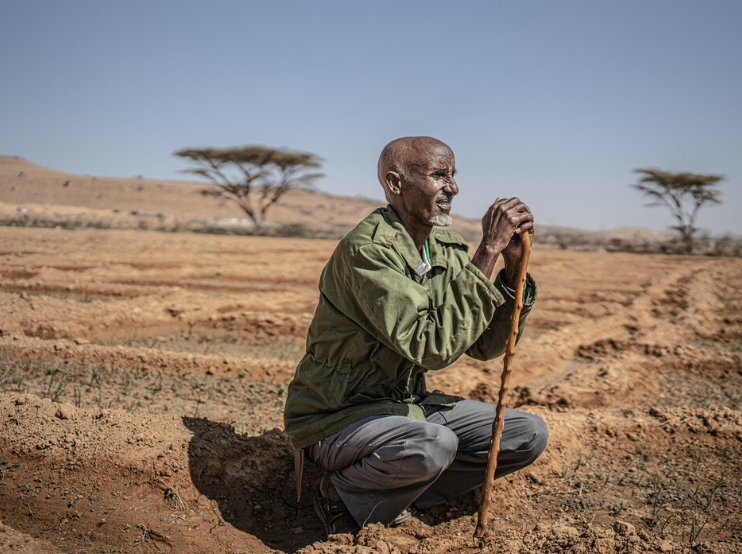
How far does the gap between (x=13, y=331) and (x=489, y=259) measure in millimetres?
5259

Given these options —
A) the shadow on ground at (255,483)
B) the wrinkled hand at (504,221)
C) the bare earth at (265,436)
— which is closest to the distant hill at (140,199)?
the bare earth at (265,436)

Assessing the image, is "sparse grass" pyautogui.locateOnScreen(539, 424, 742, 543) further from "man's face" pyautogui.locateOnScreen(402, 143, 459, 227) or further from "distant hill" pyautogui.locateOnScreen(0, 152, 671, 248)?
"distant hill" pyautogui.locateOnScreen(0, 152, 671, 248)

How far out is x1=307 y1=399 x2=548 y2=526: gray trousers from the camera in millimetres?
2137

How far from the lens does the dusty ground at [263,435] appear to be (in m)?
2.32

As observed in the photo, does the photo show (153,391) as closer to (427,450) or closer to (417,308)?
(427,450)

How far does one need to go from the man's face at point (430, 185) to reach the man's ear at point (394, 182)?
0.07 feet

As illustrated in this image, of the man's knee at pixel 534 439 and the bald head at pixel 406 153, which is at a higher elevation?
the bald head at pixel 406 153

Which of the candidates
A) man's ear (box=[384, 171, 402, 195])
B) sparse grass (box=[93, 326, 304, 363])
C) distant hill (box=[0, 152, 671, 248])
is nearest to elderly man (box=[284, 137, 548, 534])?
man's ear (box=[384, 171, 402, 195])

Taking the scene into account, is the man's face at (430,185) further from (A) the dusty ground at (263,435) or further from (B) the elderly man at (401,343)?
(A) the dusty ground at (263,435)

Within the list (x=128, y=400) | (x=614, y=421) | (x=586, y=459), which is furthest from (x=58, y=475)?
(x=614, y=421)

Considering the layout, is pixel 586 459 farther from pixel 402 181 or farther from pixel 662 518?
pixel 402 181

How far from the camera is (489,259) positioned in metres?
2.10

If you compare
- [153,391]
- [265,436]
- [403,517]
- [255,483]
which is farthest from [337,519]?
[153,391]

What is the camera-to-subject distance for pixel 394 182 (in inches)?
90.4
